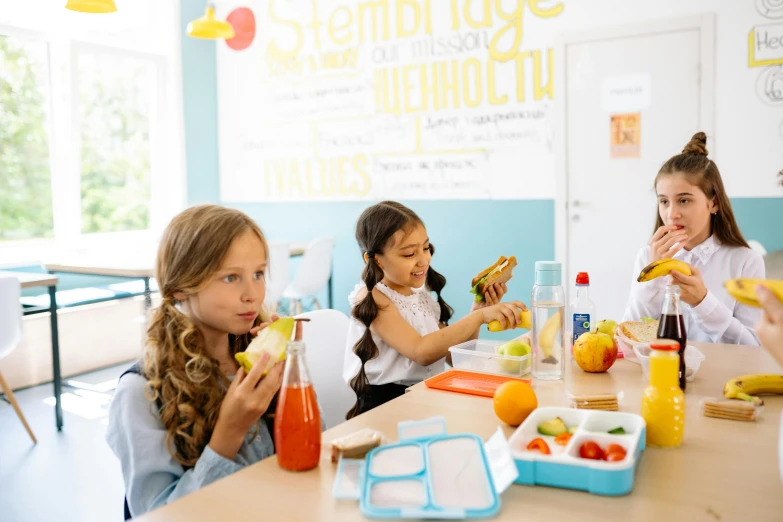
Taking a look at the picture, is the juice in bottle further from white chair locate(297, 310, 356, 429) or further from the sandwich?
white chair locate(297, 310, 356, 429)

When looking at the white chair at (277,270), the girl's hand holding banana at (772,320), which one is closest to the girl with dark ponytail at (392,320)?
the girl's hand holding banana at (772,320)

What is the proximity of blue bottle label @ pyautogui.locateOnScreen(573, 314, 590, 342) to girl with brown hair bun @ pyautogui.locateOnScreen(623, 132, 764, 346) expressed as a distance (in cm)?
41

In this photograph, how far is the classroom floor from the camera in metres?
2.54

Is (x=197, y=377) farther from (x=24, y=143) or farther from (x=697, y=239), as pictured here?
(x=24, y=143)

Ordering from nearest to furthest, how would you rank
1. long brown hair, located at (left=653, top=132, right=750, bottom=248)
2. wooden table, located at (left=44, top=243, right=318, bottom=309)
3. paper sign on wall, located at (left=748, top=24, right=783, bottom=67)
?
1. long brown hair, located at (left=653, top=132, right=750, bottom=248)
2. paper sign on wall, located at (left=748, top=24, right=783, bottom=67)
3. wooden table, located at (left=44, top=243, right=318, bottom=309)

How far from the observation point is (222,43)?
18.9ft

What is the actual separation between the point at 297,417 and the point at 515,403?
399mm

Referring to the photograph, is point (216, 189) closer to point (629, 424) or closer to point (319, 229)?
point (319, 229)

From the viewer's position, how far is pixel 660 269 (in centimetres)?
166

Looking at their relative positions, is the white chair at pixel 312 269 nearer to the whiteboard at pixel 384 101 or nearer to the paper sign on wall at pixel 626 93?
the whiteboard at pixel 384 101

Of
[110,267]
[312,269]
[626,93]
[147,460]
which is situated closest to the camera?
[147,460]

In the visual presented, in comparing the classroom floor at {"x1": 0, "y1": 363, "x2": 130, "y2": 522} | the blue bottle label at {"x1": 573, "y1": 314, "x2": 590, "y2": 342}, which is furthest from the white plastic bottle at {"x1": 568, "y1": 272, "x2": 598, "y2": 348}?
the classroom floor at {"x1": 0, "y1": 363, "x2": 130, "y2": 522}

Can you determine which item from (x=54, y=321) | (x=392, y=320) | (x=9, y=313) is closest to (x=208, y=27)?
(x=54, y=321)

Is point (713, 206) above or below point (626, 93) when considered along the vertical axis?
below
